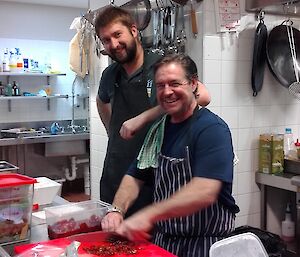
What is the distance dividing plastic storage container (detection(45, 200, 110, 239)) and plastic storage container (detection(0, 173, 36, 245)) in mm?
82

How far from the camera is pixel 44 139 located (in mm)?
4840

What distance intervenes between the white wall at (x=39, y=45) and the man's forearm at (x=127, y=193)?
401 centimetres

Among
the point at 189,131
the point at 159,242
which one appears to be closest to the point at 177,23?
the point at 189,131

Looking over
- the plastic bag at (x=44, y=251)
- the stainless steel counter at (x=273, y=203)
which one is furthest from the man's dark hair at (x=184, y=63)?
the stainless steel counter at (x=273, y=203)

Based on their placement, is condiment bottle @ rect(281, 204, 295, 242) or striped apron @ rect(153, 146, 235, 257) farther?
condiment bottle @ rect(281, 204, 295, 242)

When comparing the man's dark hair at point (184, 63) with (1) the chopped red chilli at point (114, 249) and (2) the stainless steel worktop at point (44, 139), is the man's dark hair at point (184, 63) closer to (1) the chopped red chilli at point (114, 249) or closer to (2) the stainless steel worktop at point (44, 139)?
(1) the chopped red chilli at point (114, 249)

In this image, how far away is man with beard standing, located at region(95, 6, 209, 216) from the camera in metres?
1.92

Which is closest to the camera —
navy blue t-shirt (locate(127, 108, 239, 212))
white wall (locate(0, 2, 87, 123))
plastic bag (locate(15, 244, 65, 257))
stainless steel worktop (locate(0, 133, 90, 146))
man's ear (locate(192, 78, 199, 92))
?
plastic bag (locate(15, 244, 65, 257))

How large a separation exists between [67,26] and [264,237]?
413 centimetres

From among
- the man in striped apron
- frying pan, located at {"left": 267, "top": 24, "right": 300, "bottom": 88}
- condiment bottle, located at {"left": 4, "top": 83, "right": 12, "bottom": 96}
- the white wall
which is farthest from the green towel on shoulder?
the white wall

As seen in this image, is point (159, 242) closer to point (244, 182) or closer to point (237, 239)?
point (237, 239)

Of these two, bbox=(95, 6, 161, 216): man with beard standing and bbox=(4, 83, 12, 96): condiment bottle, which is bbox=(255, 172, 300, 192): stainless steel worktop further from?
bbox=(4, 83, 12, 96): condiment bottle

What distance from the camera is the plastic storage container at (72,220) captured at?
1458 mm

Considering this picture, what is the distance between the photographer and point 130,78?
6.84ft
